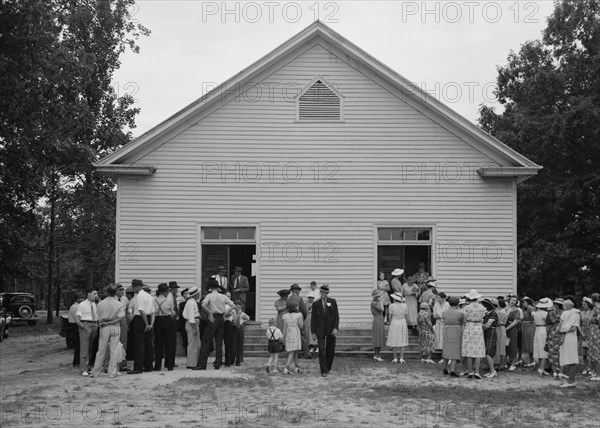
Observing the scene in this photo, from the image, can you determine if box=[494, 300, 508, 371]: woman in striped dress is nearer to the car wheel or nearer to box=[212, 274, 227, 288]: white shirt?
box=[212, 274, 227, 288]: white shirt

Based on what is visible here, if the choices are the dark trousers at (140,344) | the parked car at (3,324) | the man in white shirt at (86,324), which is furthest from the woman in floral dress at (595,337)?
the parked car at (3,324)

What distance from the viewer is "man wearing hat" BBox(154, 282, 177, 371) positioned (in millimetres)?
16250

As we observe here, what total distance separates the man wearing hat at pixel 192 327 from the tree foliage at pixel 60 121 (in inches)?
460

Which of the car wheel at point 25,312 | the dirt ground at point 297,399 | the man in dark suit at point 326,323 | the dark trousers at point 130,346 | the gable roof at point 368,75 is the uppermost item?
the gable roof at point 368,75

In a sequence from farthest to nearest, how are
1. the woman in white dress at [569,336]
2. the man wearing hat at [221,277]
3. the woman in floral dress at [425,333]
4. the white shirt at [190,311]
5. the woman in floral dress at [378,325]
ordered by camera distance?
the man wearing hat at [221,277]
the woman in floral dress at [378,325]
the woman in floral dress at [425,333]
the white shirt at [190,311]
the woman in white dress at [569,336]

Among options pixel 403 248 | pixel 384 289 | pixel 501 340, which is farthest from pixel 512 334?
pixel 403 248

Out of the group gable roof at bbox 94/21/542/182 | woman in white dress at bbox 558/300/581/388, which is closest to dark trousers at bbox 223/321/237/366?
gable roof at bbox 94/21/542/182

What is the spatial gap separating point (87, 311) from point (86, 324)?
0.93ft

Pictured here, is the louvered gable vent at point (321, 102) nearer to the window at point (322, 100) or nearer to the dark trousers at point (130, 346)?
the window at point (322, 100)

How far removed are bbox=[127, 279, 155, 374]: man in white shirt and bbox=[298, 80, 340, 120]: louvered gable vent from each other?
8.19m

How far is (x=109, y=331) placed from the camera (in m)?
15.3

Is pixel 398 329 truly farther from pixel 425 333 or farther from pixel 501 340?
pixel 501 340

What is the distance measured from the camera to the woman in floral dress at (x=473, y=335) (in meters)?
15.5

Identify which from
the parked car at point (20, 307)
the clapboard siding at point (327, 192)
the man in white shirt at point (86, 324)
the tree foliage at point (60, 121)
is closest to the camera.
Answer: the man in white shirt at point (86, 324)
